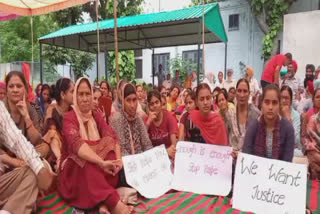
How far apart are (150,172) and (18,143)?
1378 millimetres

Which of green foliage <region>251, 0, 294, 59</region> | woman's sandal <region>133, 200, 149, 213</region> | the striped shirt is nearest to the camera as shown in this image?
the striped shirt

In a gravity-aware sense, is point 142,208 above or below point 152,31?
below

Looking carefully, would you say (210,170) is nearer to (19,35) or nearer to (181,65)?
(181,65)

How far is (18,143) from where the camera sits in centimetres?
229

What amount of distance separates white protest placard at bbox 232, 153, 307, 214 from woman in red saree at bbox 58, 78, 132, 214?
1.06 metres

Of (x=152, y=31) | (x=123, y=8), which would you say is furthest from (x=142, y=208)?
(x=123, y=8)

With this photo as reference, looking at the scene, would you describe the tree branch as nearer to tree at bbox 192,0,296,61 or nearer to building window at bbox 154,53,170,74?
tree at bbox 192,0,296,61

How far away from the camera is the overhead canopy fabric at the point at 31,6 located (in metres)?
6.35

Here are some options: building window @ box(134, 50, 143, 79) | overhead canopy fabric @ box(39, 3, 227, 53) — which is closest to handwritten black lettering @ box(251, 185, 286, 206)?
overhead canopy fabric @ box(39, 3, 227, 53)

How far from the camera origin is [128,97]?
335 cm

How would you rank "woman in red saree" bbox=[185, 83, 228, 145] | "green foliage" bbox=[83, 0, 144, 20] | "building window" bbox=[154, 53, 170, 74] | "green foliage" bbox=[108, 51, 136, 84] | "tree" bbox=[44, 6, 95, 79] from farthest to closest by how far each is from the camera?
1. "building window" bbox=[154, 53, 170, 74]
2. "tree" bbox=[44, 6, 95, 79]
3. "green foliage" bbox=[108, 51, 136, 84]
4. "green foliage" bbox=[83, 0, 144, 20]
5. "woman in red saree" bbox=[185, 83, 228, 145]

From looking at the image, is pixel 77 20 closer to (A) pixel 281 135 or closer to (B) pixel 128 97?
(B) pixel 128 97

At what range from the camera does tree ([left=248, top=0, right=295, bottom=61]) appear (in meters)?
13.4

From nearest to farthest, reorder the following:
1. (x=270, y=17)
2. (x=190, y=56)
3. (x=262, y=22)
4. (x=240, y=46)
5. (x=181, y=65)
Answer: (x=270, y=17) < (x=262, y=22) < (x=240, y=46) < (x=181, y=65) < (x=190, y=56)
